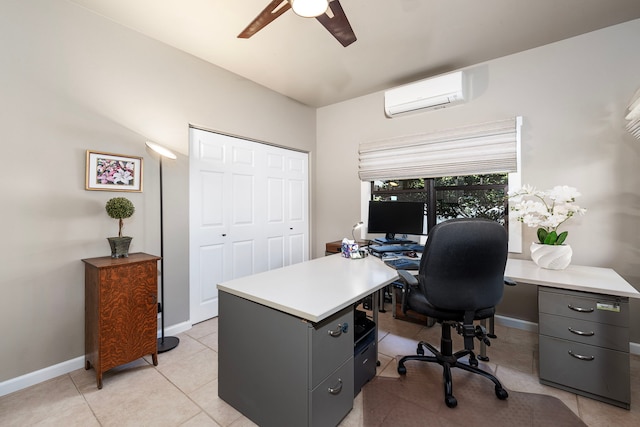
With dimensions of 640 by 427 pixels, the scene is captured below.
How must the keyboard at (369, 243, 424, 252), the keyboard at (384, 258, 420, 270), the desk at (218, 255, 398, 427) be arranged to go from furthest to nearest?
the keyboard at (369, 243, 424, 252) → the keyboard at (384, 258, 420, 270) → the desk at (218, 255, 398, 427)

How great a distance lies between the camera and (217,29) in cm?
228

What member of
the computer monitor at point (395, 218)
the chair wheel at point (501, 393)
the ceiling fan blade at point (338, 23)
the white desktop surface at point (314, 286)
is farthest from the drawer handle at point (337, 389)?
the ceiling fan blade at point (338, 23)

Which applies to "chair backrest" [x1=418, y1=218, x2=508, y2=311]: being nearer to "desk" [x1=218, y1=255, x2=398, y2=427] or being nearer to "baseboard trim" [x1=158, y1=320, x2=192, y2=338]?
"desk" [x1=218, y1=255, x2=398, y2=427]

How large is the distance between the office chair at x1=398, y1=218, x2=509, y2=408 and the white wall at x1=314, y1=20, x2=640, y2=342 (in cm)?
143

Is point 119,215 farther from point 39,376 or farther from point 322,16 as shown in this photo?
point 322,16

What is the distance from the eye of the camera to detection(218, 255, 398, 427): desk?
50.4 inches

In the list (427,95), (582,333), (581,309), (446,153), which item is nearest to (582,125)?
(446,153)

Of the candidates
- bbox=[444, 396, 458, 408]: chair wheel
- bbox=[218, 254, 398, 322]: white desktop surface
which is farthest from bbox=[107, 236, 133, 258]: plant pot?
bbox=[444, 396, 458, 408]: chair wheel

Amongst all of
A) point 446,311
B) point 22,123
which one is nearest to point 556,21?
point 446,311

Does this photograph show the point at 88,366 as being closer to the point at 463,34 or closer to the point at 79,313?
the point at 79,313

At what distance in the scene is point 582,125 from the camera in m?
2.38

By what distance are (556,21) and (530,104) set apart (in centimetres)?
67

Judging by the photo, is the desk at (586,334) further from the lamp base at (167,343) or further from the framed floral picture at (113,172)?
the framed floral picture at (113,172)

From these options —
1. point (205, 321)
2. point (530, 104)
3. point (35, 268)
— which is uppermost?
point (530, 104)
